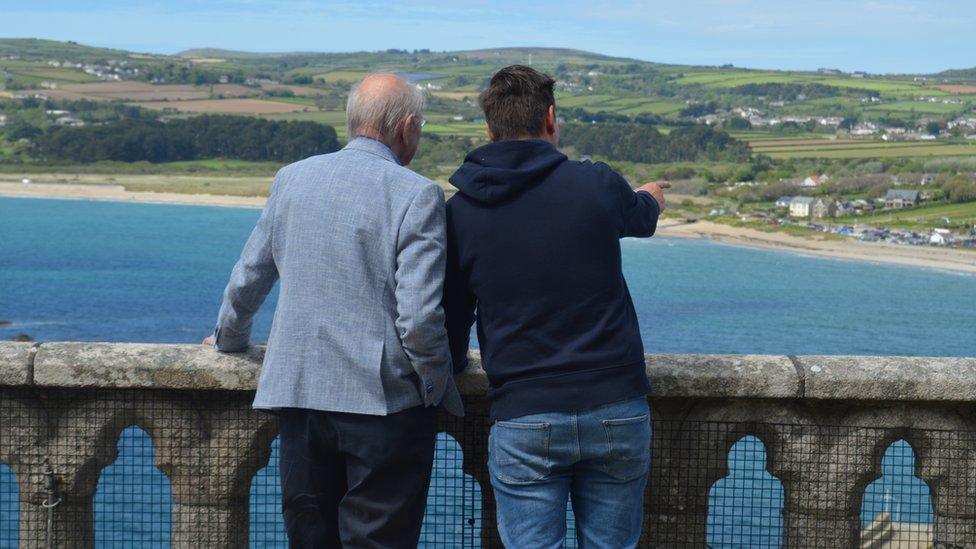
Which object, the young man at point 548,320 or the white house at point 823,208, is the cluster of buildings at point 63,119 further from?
the young man at point 548,320

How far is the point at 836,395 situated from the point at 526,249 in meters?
1.38

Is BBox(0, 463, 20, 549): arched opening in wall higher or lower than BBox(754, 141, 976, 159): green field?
higher

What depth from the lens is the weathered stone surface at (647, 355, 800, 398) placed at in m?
3.97

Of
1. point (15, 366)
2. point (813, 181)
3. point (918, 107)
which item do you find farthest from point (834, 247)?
point (15, 366)

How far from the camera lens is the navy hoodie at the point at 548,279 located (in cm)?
319

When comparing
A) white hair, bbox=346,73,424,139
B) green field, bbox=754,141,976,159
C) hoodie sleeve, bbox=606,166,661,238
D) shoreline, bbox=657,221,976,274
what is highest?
white hair, bbox=346,73,424,139

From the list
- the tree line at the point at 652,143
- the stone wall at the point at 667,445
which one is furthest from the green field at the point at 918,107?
the stone wall at the point at 667,445

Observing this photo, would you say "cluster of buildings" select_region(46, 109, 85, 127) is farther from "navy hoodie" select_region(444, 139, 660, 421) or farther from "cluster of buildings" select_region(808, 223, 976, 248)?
"navy hoodie" select_region(444, 139, 660, 421)

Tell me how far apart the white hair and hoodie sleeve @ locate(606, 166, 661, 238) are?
1.93ft

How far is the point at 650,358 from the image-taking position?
4.03 metres

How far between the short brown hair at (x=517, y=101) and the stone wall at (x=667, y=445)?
1.10m

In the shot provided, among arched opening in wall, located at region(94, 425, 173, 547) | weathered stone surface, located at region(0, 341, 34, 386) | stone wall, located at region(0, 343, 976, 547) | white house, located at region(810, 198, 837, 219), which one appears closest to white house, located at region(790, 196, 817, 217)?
white house, located at region(810, 198, 837, 219)

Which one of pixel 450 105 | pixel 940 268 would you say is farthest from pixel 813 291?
pixel 450 105

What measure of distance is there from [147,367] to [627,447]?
1.65 meters
